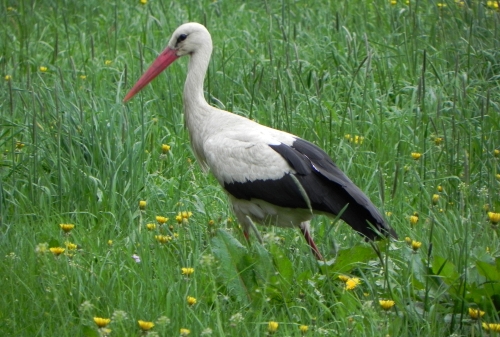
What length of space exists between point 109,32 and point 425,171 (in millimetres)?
2860

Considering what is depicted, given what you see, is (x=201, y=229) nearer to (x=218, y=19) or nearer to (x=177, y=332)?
(x=177, y=332)

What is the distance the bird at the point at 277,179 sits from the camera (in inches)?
160

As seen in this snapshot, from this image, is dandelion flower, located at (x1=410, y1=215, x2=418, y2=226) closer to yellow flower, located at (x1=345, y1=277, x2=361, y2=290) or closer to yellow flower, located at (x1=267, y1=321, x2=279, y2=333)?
yellow flower, located at (x1=345, y1=277, x2=361, y2=290)

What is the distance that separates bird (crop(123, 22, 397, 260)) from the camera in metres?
4.06

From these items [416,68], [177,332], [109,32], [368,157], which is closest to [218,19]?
[109,32]

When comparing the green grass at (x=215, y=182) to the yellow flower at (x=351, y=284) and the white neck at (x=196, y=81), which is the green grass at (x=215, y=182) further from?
the white neck at (x=196, y=81)

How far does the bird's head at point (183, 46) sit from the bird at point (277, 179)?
441 millimetres

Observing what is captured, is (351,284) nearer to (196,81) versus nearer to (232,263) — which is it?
(232,263)

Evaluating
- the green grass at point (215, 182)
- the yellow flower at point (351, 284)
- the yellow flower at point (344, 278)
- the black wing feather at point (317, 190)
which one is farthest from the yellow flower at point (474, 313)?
the black wing feather at point (317, 190)

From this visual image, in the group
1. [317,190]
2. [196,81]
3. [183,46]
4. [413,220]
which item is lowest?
[413,220]

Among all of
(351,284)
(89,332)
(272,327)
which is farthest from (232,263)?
(89,332)

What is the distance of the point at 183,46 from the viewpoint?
16.4 feet

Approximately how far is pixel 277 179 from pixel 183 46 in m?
1.10

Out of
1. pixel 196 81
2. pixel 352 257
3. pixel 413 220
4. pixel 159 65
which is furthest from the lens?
pixel 159 65
